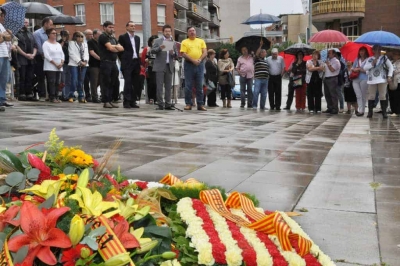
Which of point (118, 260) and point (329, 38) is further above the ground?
point (329, 38)

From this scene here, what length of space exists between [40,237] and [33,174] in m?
0.81

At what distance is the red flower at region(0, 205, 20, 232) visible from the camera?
2.30 metres

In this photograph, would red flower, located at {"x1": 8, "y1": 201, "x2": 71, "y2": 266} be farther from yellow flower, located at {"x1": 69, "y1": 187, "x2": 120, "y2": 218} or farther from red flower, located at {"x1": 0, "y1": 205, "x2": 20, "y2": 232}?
yellow flower, located at {"x1": 69, "y1": 187, "x2": 120, "y2": 218}

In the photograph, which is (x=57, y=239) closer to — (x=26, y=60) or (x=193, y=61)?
(x=193, y=61)

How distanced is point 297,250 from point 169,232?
2.10ft

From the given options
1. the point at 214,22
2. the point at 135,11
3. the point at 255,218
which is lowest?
the point at 255,218

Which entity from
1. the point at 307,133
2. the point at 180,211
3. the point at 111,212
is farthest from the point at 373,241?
the point at 307,133

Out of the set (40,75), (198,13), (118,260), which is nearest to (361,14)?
(40,75)

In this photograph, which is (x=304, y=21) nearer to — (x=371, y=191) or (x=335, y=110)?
(x=335, y=110)

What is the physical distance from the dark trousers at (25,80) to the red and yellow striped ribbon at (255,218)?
10.8 meters

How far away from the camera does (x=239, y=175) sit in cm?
500

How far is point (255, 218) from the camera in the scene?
306 centimetres

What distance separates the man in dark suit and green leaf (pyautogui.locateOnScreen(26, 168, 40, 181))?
31.6 ft

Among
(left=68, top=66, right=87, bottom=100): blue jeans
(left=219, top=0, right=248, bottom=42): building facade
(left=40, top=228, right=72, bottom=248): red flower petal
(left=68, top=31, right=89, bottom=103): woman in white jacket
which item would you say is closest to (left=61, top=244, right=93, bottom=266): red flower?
(left=40, top=228, right=72, bottom=248): red flower petal
